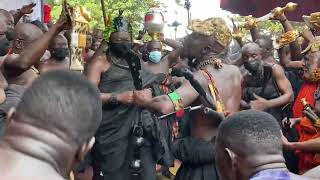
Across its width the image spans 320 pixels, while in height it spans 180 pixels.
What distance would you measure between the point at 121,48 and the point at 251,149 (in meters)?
3.34

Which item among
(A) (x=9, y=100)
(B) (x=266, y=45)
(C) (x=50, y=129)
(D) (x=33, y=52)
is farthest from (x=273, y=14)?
(C) (x=50, y=129)

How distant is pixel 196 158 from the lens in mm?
4844

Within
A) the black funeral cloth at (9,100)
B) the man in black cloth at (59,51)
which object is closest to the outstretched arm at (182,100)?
the black funeral cloth at (9,100)

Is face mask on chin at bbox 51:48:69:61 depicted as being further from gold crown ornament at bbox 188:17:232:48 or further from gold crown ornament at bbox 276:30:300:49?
gold crown ornament at bbox 276:30:300:49

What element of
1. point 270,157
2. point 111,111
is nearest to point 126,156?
point 111,111

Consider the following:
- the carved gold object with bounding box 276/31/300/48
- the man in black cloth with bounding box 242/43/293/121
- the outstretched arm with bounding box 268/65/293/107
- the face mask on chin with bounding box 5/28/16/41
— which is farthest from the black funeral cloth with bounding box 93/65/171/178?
the carved gold object with bounding box 276/31/300/48

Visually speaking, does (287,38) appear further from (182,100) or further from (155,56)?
(182,100)

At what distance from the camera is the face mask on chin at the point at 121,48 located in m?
5.91

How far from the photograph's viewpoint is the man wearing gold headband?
4.72 m

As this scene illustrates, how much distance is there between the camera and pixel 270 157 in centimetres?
271

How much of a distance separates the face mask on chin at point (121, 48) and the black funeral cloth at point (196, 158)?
1.29 metres

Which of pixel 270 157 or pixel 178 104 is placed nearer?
pixel 270 157

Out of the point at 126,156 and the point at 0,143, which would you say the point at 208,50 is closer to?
the point at 126,156

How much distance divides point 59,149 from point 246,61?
5546 millimetres
